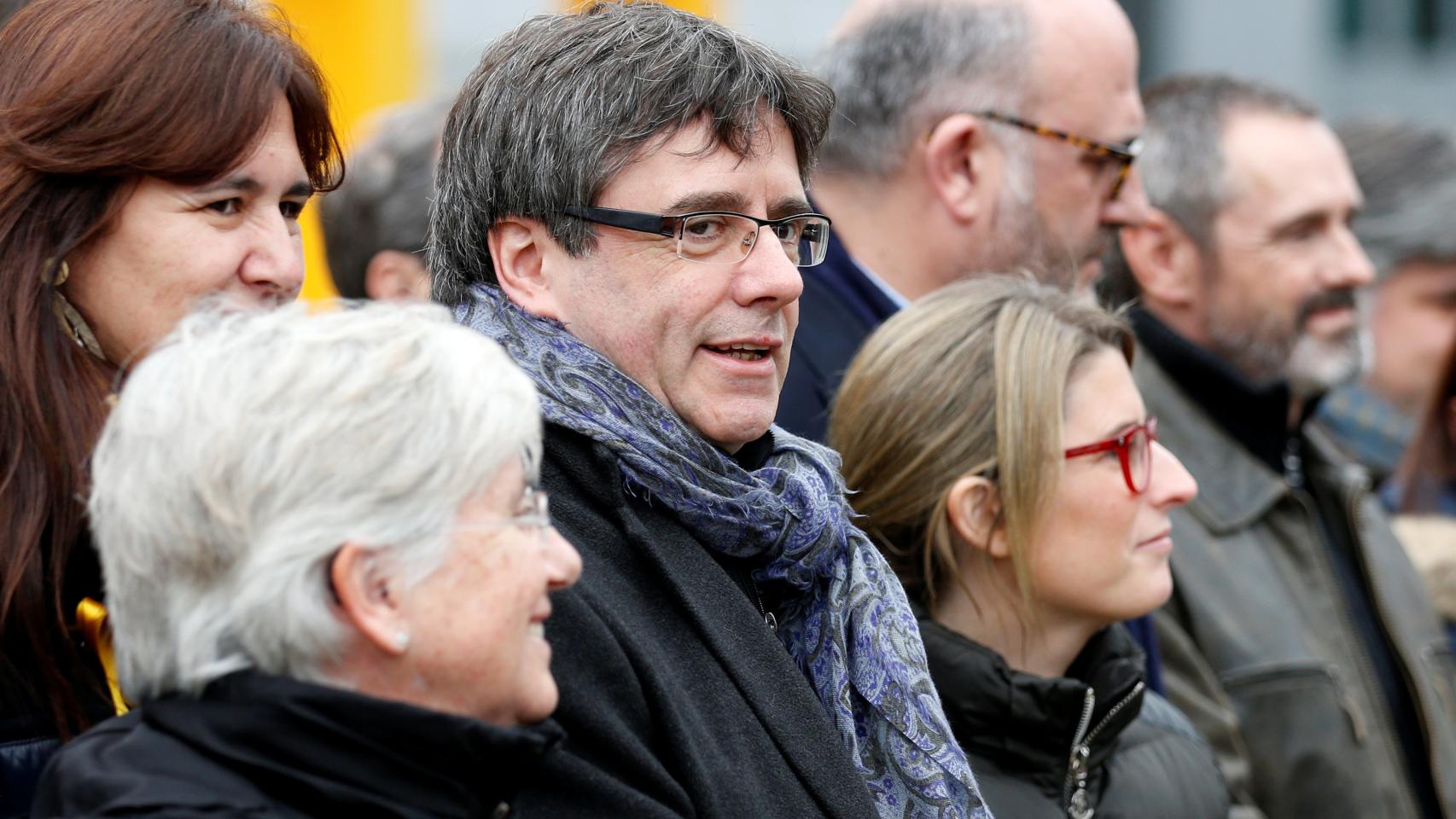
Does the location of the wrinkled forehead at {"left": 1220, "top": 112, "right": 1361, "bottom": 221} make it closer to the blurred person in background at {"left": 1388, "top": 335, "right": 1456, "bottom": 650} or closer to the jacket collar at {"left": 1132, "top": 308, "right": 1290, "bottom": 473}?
the jacket collar at {"left": 1132, "top": 308, "right": 1290, "bottom": 473}

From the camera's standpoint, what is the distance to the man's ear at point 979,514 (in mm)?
3006

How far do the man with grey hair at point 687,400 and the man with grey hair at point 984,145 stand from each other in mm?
1414

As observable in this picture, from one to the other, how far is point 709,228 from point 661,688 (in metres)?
0.72

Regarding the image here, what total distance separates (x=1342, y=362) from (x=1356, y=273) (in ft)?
1.08

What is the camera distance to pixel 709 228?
247cm

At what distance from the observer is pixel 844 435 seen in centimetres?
313

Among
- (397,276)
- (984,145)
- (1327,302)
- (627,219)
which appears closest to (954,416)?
(627,219)

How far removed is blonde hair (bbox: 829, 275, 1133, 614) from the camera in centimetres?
300

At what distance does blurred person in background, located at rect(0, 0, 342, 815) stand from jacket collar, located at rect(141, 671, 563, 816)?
1.52 ft

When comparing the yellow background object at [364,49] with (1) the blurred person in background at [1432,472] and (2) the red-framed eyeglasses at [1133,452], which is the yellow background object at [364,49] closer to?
(1) the blurred person in background at [1432,472]

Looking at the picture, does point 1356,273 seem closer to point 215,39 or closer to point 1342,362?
point 1342,362

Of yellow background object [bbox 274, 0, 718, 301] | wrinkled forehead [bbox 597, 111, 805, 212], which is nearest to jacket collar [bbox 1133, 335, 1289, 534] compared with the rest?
wrinkled forehead [bbox 597, 111, 805, 212]

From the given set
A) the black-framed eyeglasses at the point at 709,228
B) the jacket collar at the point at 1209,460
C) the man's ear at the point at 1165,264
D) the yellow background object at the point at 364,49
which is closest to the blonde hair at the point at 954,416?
the black-framed eyeglasses at the point at 709,228

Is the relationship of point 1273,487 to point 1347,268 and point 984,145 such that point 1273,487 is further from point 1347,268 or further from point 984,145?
point 984,145
